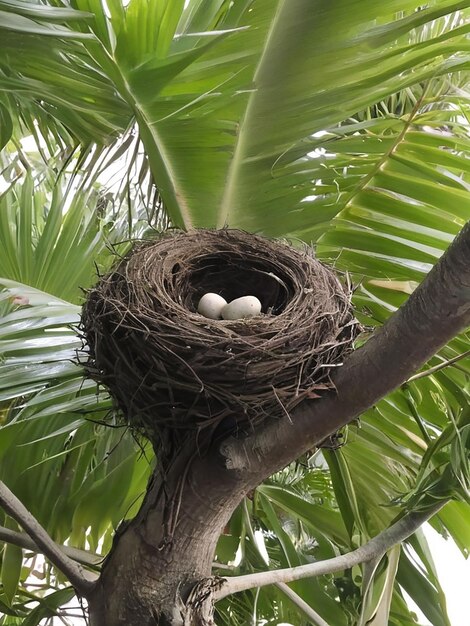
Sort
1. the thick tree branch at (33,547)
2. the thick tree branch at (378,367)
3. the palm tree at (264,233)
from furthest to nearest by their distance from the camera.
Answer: the thick tree branch at (33,547), the palm tree at (264,233), the thick tree branch at (378,367)

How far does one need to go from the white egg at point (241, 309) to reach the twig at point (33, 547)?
1.01 feet

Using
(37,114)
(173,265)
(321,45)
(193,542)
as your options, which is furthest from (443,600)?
(37,114)

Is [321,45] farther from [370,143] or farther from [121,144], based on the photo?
[121,144]

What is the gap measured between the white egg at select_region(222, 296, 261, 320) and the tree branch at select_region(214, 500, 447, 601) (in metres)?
0.26

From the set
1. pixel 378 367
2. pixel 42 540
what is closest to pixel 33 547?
pixel 42 540

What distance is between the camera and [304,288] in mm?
664

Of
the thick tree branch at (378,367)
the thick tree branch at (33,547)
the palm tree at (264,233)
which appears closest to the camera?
the thick tree branch at (378,367)

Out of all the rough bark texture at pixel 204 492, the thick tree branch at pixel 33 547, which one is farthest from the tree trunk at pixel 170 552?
the thick tree branch at pixel 33 547

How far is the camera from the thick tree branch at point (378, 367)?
0.45 metres

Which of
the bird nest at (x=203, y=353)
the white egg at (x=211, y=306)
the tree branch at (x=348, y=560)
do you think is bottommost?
the tree branch at (x=348, y=560)

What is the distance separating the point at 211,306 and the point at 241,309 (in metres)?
0.05

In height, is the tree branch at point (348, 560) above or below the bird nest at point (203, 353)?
below

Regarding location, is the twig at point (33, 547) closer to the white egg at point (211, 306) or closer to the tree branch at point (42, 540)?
the tree branch at point (42, 540)

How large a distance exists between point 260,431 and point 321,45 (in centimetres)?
38
